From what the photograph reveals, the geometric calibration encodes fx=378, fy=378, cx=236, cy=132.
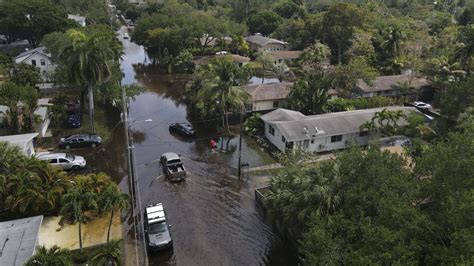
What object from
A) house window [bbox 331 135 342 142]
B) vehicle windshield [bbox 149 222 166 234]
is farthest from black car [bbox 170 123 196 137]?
vehicle windshield [bbox 149 222 166 234]

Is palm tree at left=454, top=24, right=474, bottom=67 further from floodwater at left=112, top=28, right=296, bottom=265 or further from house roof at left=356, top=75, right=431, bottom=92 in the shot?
floodwater at left=112, top=28, right=296, bottom=265

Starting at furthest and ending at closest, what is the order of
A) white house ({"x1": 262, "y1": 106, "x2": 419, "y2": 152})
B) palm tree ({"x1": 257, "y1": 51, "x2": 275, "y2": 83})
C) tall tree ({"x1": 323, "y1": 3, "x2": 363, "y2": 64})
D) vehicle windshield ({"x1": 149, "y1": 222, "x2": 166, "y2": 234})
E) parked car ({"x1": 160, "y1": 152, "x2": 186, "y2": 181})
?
tall tree ({"x1": 323, "y1": 3, "x2": 363, "y2": 64}), palm tree ({"x1": 257, "y1": 51, "x2": 275, "y2": 83}), white house ({"x1": 262, "y1": 106, "x2": 419, "y2": 152}), parked car ({"x1": 160, "y1": 152, "x2": 186, "y2": 181}), vehicle windshield ({"x1": 149, "y1": 222, "x2": 166, "y2": 234})

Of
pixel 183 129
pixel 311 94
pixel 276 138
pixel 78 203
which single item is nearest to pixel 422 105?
pixel 311 94

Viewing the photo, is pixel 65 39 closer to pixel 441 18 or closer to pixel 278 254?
pixel 278 254

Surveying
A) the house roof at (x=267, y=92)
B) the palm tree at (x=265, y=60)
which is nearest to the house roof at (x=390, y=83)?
the house roof at (x=267, y=92)

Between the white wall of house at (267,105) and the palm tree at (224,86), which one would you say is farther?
the white wall of house at (267,105)

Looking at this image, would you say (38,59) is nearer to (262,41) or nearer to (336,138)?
(262,41)

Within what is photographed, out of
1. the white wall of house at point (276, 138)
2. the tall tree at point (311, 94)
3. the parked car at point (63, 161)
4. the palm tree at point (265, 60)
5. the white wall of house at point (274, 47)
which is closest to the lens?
the parked car at point (63, 161)

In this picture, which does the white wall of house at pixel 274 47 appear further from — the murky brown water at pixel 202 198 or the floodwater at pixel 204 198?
the murky brown water at pixel 202 198
